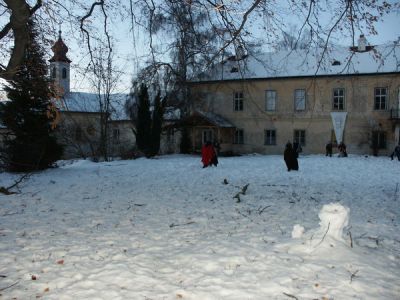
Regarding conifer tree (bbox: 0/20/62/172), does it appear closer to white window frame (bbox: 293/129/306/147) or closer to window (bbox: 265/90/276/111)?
window (bbox: 265/90/276/111)

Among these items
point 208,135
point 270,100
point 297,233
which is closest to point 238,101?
point 270,100

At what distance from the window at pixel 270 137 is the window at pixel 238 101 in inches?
126

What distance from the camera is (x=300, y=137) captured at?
113 ft

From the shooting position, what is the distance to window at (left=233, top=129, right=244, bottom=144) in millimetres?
36188

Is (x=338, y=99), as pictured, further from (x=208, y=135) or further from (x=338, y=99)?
(x=208, y=135)

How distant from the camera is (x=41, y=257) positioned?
590 centimetres

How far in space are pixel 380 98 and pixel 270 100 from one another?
8.52 m

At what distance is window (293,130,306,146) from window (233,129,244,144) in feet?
14.6

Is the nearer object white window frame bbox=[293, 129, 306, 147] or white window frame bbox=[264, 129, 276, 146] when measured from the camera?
white window frame bbox=[293, 129, 306, 147]

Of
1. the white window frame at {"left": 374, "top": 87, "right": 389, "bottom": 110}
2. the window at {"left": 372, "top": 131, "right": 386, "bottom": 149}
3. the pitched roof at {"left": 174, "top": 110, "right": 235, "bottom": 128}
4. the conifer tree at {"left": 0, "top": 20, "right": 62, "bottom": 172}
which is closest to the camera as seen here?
the conifer tree at {"left": 0, "top": 20, "right": 62, "bottom": 172}

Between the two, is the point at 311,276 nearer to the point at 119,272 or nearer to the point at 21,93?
the point at 119,272

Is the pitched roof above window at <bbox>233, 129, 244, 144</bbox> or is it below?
above

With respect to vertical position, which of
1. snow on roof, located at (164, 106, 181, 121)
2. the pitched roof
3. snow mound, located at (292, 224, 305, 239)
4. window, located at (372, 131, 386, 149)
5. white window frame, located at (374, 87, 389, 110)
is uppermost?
white window frame, located at (374, 87, 389, 110)

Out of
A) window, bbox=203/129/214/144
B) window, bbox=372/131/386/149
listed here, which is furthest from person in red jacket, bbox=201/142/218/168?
window, bbox=372/131/386/149
